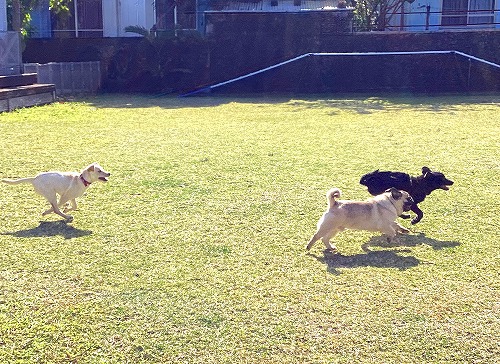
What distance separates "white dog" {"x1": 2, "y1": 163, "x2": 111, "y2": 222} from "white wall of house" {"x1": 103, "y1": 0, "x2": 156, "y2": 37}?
60.3 ft

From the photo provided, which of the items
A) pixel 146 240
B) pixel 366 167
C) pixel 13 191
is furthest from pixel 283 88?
pixel 146 240

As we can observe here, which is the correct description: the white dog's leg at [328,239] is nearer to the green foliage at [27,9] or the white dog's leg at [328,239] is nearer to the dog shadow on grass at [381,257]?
the dog shadow on grass at [381,257]

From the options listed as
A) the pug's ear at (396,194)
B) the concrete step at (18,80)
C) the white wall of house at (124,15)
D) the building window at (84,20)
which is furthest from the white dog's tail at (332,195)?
the building window at (84,20)

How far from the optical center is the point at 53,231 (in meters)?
6.03

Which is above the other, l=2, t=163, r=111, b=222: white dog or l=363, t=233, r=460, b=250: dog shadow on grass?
l=2, t=163, r=111, b=222: white dog

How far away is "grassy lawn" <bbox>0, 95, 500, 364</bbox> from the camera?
153 inches

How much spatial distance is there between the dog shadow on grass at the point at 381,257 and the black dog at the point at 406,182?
60cm

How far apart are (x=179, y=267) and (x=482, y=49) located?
1746cm

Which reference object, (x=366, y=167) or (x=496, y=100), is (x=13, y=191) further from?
(x=496, y=100)

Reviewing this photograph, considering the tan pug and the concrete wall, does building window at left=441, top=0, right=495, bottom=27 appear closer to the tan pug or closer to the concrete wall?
the concrete wall

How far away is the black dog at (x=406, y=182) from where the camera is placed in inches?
249

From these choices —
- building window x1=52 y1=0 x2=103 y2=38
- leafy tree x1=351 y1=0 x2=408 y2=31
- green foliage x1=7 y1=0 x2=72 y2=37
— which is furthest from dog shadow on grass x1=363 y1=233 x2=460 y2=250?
building window x1=52 y1=0 x2=103 y2=38

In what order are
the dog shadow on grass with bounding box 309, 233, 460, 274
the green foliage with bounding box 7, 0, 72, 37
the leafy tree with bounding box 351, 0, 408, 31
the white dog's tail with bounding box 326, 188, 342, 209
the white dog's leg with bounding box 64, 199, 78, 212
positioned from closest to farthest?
the dog shadow on grass with bounding box 309, 233, 460, 274 < the white dog's tail with bounding box 326, 188, 342, 209 < the white dog's leg with bounding box 64, 199, 78, 212 < the green foliage with bounding box 7, 0, 72, 37 < the leafy tree with bounding box 351, 0, 408, 31

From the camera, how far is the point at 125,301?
14.6ft
